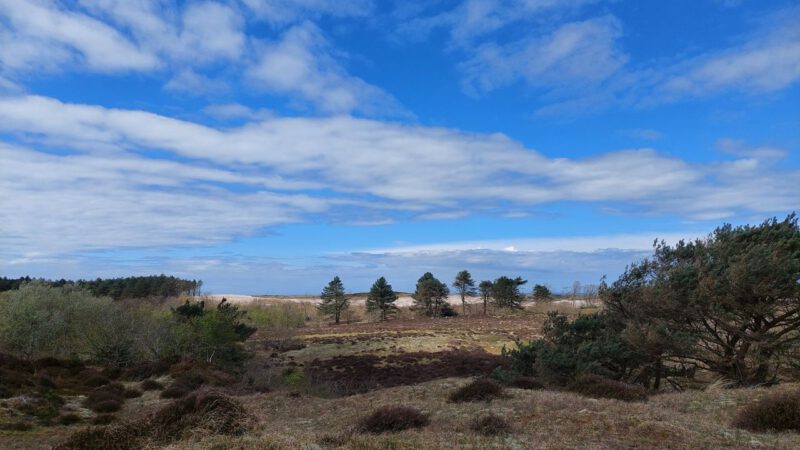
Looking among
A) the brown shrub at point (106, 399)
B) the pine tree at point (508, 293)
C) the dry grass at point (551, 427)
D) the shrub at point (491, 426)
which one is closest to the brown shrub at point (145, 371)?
the brown shrub at point (106, 399)

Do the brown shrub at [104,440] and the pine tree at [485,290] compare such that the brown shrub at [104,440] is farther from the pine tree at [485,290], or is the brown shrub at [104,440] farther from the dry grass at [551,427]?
the pine tree at [485,290]

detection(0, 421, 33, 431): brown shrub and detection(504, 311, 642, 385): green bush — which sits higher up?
detection(504, 311, 642, 385): green bush

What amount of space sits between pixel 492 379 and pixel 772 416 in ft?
36.3

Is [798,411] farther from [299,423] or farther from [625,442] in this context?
[299,423]

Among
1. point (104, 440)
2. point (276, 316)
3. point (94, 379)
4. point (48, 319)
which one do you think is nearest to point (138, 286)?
point (276, 316)

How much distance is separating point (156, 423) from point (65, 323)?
32931mm

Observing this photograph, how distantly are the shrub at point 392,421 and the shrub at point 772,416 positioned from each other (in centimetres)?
605

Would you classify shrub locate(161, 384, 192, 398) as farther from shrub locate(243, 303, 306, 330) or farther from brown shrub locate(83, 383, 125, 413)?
shrub locate(243, 303, 306, 330)

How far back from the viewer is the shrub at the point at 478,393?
13.0 metres

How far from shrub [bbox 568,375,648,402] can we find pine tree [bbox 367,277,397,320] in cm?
8235

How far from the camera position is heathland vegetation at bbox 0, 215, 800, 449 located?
26.9 feet

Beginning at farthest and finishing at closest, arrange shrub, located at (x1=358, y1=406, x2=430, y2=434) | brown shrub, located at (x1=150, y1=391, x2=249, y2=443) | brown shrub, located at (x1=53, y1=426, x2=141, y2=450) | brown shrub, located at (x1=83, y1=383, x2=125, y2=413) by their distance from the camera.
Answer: brown shrub, located at (x1=83, y1=383, x2=125, y2=413), shrub, located at (x1=358, y1=406, x2=430, y2=434), brown shrub, located at (x1=150, y1=391, x2=249, y2=443), brown shrub, located at (x1=53, y1=426, x2=141, y2=450)

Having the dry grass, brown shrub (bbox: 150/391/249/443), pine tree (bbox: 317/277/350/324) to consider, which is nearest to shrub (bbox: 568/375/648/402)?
the dry grass

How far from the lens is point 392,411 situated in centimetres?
1050
